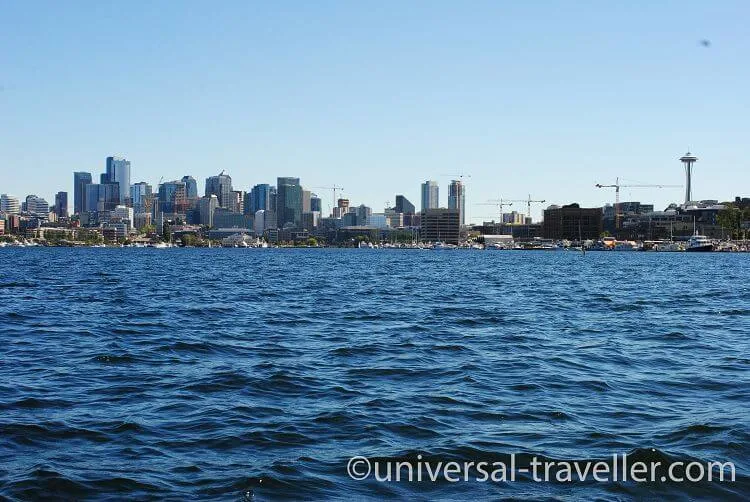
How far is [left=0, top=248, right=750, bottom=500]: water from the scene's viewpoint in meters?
13.1

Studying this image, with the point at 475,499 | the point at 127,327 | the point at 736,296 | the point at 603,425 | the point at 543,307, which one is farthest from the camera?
the point at 736,296

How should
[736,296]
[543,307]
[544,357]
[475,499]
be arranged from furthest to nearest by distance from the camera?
[736,296]
[543,307]
[544,357]
[475,499]

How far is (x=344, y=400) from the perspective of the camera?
1877 centimetres

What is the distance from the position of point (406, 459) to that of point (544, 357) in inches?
484

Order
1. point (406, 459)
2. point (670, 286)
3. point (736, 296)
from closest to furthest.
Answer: point (406, 459)
point (736, 296)
point (670, 286)

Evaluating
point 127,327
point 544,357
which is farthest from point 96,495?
point 127,327

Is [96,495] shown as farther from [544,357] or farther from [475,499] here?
[544,357]

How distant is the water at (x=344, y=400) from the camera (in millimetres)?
13102

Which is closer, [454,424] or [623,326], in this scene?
[454,424]

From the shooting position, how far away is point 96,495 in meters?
12.4

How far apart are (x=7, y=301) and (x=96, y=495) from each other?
3902 centimetres

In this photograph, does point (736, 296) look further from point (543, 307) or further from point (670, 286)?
point (543, 307)

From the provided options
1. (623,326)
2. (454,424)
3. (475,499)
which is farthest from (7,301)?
(475,499)

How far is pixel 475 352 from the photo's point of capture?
26734mm
